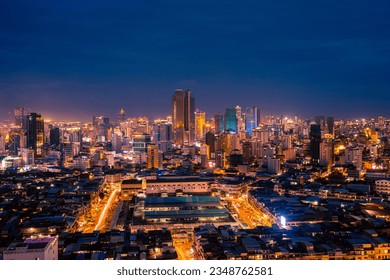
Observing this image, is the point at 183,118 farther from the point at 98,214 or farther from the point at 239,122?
the point at 98,214

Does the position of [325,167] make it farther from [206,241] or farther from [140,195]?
[206,241]

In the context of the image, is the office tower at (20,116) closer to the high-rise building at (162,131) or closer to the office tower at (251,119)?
the high-rise building at (162,131)

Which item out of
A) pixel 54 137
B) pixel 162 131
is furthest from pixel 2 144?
pixel 162 131

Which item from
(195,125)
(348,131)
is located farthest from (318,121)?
(195,125)

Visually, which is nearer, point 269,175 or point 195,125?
point 269,175

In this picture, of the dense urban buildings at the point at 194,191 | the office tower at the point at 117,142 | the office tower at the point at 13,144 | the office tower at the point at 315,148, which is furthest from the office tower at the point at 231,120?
the office tower at the point at 13,144

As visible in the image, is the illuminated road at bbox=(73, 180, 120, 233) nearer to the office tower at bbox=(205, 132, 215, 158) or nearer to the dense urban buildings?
the dense urban buildings
